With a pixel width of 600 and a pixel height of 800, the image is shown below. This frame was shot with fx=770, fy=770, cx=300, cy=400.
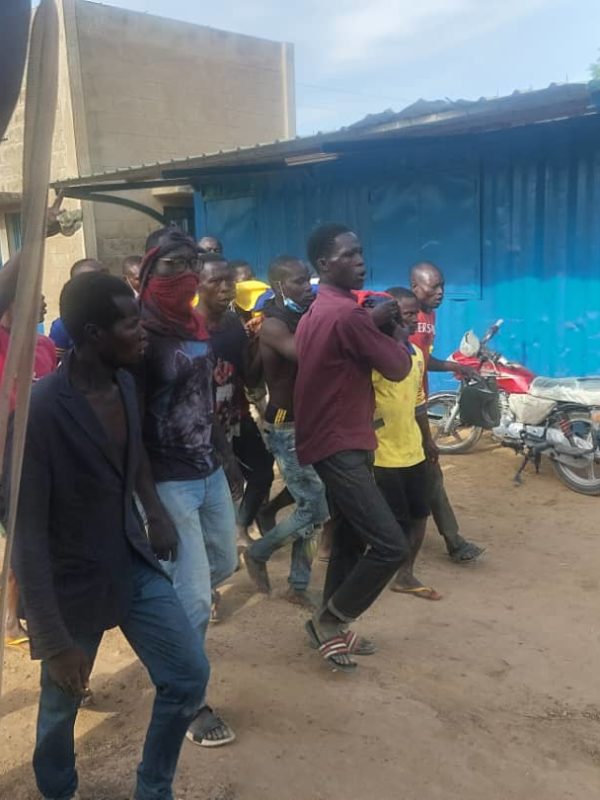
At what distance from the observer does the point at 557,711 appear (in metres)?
3.05

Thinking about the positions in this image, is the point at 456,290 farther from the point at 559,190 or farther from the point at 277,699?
the point at 277,699

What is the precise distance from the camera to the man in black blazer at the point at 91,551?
80.4 inches

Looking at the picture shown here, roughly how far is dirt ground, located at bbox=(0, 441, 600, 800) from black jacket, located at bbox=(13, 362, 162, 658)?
0.86 m

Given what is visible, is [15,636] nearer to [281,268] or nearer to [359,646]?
[359,646]

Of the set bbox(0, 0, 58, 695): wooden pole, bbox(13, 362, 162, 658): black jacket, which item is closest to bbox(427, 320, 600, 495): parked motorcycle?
bbox(13, 362, 162, 658): black jacket

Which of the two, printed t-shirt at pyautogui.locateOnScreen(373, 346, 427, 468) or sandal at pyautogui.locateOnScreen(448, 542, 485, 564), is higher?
printed t-shirt at pyautogui.locateOnScreen(373, 346, 427, 468)

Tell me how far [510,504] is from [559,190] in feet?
9.98

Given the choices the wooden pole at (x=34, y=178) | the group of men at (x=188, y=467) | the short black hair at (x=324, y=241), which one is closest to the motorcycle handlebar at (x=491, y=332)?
the group of men at (x=188, y=467)

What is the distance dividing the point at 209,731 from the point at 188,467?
981mm

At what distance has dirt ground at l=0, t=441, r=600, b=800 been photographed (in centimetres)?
263

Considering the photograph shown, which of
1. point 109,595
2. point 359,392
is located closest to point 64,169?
point 359,392

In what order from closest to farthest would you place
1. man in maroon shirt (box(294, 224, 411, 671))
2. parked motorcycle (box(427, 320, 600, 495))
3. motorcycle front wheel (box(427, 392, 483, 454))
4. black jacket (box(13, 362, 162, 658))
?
black jacket (box(13, 362, 162, 658)), man in maroon shirt (box(294, 224, 411, 671)), parked motorcycle (box(427, 320, 600, 495)), motorcycle front wheel (box(427, 392, 483, 454))

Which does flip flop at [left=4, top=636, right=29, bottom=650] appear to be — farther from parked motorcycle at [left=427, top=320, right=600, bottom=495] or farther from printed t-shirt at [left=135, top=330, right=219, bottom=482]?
parked motorcycle at [left=427, top=320, right=600, bottom=495]

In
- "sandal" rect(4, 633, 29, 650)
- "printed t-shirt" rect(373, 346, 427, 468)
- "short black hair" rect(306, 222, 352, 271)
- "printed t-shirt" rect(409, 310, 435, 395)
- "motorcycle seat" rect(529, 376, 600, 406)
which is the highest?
"short black hair" rect(306, 222, 352, 271)
